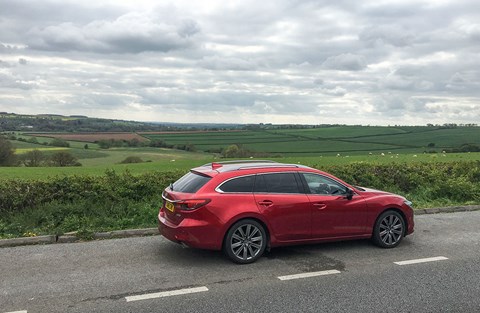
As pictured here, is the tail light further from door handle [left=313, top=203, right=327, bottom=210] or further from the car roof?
door handle [left=313, top=203, right=327, bottom=210]

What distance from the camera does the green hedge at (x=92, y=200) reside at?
9242 mm

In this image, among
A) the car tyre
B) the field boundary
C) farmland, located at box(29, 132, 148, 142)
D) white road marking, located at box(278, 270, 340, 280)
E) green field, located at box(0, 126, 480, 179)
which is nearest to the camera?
white road marking, located at box(278, 270, 340, 280)

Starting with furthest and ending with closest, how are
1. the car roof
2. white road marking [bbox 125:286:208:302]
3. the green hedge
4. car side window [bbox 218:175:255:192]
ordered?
1. the green hedge
2. the car roof
3. car side window [bbox 218:175:255:192]
4. white road marking [bbox 125:286:208:302]

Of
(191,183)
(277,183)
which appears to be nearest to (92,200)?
(191,183)

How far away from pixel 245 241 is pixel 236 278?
2.68 ft

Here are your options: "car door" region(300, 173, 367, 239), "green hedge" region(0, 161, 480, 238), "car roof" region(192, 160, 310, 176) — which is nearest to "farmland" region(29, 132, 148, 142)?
"green hedge" region(0, 161, 480, 238)

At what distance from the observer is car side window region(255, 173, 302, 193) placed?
738cm

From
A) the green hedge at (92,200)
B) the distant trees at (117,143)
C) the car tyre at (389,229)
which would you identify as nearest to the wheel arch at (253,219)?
the car tyre at (389,229)

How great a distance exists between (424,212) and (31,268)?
960 cm

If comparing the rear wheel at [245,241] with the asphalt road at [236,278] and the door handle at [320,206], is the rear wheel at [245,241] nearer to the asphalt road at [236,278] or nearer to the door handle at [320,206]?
the asphalt road at [236,278]

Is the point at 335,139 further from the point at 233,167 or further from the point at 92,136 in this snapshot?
the point at 233,167

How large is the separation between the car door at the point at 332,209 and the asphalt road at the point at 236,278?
1.28 feet

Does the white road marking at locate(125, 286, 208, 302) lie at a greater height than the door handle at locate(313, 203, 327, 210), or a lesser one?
lesser

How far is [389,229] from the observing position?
8.12 meters
